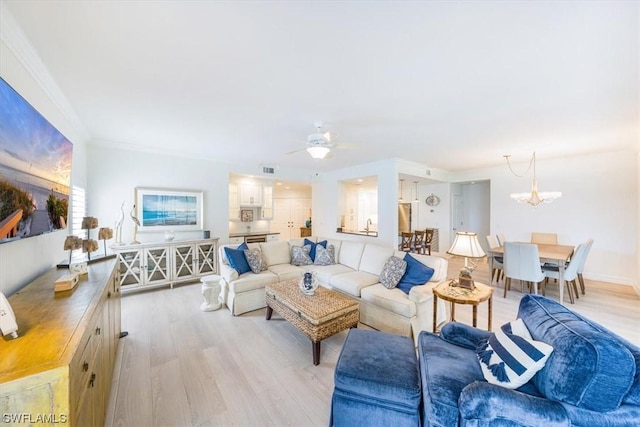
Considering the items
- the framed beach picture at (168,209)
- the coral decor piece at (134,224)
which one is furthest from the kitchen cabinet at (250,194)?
the coral decor piece at (134,224)

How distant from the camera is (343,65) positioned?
1.91 metres

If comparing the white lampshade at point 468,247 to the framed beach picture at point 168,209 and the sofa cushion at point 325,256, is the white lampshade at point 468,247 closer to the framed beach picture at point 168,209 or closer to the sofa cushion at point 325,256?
the sofa cushion at point 325,256

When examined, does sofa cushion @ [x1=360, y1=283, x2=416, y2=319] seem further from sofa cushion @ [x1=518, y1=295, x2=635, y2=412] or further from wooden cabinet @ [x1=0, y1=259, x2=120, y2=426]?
wooden cabinet @ [x1=0, y1=259, x2=120, y2=426]

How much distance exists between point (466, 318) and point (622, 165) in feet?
15.4

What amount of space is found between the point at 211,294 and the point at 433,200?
22.1ft

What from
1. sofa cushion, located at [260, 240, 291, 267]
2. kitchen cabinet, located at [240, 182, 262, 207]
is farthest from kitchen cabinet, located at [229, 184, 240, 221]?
sofa cushion, located at [260, 240, 291, 267]

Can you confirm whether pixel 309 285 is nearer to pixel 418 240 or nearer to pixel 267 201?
pixel 267 201

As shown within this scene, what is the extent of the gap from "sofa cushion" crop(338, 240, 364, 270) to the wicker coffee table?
44.8 inches

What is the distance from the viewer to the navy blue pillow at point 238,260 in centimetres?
352

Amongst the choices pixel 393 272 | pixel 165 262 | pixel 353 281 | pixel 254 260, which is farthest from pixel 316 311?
pixel 165 262

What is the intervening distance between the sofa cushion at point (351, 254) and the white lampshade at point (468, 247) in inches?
63.2

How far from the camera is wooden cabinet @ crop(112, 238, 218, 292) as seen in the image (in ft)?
12.9

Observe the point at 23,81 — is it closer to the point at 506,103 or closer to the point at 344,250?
the point at 344,250

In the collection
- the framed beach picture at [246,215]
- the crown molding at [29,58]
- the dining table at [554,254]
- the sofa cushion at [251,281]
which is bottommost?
the sofa cushion at [251,281]
